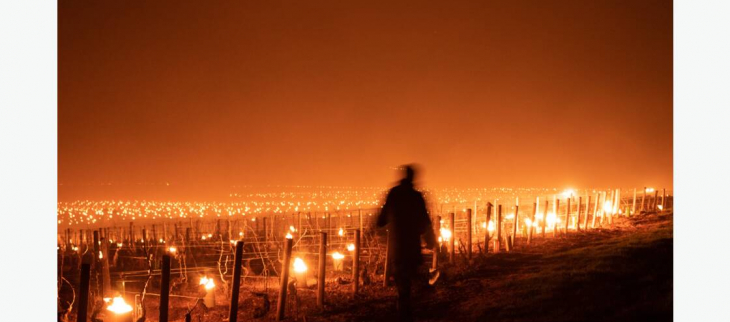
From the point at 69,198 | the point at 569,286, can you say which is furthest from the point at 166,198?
the point at 569,286

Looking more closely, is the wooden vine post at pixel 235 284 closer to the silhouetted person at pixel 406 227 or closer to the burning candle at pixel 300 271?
the silhouetted person at pixel 406 227

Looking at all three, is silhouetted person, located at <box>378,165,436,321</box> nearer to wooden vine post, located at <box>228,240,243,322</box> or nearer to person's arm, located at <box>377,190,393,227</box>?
person's arm, located at <box>377,190,393,227</box>

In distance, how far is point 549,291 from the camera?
6.55 metres

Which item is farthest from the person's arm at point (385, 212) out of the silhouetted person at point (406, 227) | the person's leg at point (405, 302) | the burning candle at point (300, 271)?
the burning candle at point (300, 271)

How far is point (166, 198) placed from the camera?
78.8 m

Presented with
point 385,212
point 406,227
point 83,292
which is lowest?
point 83,292

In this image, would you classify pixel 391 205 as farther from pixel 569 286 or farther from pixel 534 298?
pixel 569 286

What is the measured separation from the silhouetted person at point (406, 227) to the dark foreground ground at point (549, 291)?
0.86 m

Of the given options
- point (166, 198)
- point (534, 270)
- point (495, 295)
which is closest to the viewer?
point (495, 295)

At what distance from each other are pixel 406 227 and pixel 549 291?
2.31 m

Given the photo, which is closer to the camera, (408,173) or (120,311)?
(408,173)

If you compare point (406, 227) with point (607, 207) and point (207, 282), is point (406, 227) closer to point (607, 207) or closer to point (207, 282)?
point (207, 282)

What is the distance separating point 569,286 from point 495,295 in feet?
3.12

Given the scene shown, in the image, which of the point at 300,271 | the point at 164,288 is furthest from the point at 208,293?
the point at 164,288
